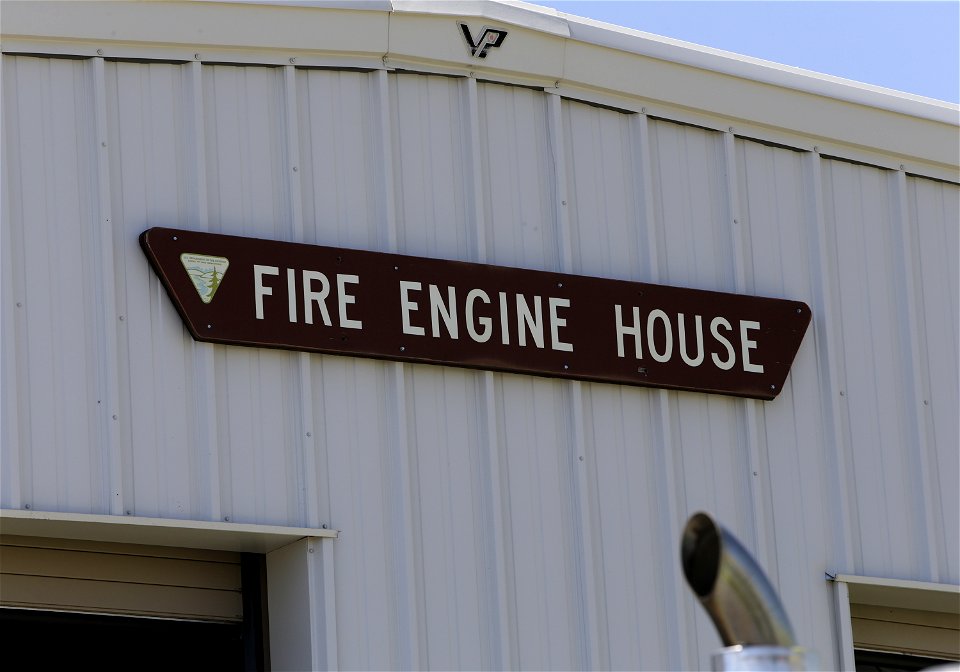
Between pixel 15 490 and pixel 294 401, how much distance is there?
145 centimetres

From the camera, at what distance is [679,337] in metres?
9.23

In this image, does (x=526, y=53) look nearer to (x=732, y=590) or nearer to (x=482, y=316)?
(x=482, y=316)

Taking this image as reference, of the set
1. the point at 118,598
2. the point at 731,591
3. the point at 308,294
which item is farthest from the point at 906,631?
the point at 731,591

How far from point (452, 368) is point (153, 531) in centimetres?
181

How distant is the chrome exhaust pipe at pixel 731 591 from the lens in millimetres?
4512

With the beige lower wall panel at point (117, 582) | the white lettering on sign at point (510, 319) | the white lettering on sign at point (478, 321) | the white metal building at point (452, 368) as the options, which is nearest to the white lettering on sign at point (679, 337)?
the white lettering on sign at point (510, 319)

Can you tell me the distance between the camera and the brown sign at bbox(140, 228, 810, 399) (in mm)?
8148

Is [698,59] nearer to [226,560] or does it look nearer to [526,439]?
[526,439]

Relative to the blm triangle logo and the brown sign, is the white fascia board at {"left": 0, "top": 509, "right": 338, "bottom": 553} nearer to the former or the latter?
the brown sign

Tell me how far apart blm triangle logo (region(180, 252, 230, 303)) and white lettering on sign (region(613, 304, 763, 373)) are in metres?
2.28

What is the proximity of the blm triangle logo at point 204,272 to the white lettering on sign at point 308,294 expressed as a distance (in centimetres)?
20

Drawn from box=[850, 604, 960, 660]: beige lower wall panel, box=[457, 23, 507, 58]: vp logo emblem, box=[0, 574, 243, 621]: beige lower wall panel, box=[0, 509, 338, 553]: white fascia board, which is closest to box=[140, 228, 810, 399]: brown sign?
box=[0, 509, 338, 553]: white fascia board

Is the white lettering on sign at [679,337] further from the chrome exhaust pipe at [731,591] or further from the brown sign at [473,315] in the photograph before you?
the chrome exhaust pipe at [731,591]

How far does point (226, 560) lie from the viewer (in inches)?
337
